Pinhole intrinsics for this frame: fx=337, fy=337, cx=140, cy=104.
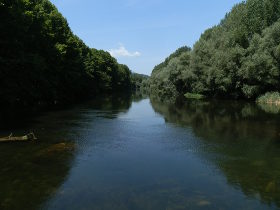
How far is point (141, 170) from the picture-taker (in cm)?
1859

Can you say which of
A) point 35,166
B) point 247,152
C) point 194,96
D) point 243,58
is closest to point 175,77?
point 194,96

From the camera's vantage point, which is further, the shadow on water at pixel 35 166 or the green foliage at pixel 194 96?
the green foliage at pixel 194 96

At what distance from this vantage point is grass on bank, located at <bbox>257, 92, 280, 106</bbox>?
223 feet

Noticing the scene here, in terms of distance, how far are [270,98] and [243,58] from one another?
33.1 feet

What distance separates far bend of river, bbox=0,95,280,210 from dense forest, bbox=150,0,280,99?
131ft

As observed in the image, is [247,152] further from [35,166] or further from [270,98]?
[270,98]

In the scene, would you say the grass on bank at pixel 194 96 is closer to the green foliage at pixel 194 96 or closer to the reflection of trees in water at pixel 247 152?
the green foliage at pixel 194 96

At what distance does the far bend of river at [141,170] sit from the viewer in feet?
45.0

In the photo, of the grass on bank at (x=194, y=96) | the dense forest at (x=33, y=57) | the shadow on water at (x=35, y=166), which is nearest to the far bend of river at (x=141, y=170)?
the shadow on water at (x=35, y=166)

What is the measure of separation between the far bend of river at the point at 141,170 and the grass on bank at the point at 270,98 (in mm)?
39910

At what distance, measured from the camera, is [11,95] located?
43.2 metres

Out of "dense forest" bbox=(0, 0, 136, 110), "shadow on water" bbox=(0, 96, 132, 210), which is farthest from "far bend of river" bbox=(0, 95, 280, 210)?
"dense forest" bbox=(0, 0, 136, 110)

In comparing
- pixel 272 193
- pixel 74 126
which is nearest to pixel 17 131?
pixel 74 126

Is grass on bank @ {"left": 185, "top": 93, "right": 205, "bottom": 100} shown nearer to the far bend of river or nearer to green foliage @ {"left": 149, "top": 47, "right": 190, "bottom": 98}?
green foliage @ {"left": 149, "top": 47, "right": 190, "bottom": 98}
